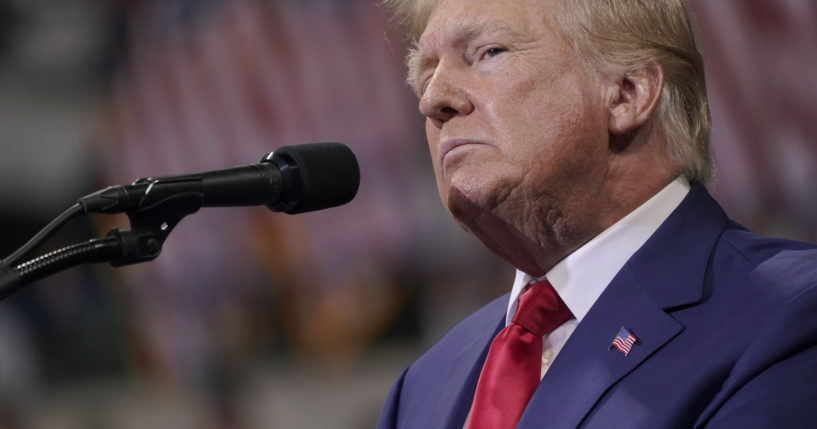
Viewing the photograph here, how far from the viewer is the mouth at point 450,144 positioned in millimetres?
1563

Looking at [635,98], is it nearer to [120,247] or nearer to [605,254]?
[605,254]

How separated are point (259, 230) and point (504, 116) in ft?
7.24

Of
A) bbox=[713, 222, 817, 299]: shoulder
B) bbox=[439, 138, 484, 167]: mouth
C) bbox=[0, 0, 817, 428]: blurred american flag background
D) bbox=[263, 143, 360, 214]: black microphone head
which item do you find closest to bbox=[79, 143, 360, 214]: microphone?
bbox=[263, 143, 360, 214]: black microphone head

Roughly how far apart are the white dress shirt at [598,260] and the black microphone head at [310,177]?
423 mm

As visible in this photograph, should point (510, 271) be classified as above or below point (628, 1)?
below

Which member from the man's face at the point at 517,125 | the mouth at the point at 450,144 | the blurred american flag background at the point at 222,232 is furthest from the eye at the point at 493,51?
the blurred american flag background at the point at 222,232

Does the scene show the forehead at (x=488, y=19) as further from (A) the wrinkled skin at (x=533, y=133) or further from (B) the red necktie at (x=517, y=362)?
(B) the red necktie at (x=517, y=362)

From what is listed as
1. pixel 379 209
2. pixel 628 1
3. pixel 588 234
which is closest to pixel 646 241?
pixel 588 234

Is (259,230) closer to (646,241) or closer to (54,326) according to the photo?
(54,326)

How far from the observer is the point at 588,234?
1618mm

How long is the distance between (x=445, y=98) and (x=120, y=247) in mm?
627

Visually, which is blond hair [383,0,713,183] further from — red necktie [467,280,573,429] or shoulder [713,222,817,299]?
red necktie [467,280,573,429]

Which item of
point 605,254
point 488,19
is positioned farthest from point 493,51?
point 605,254

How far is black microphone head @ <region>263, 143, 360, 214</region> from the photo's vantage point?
51.7 inches
